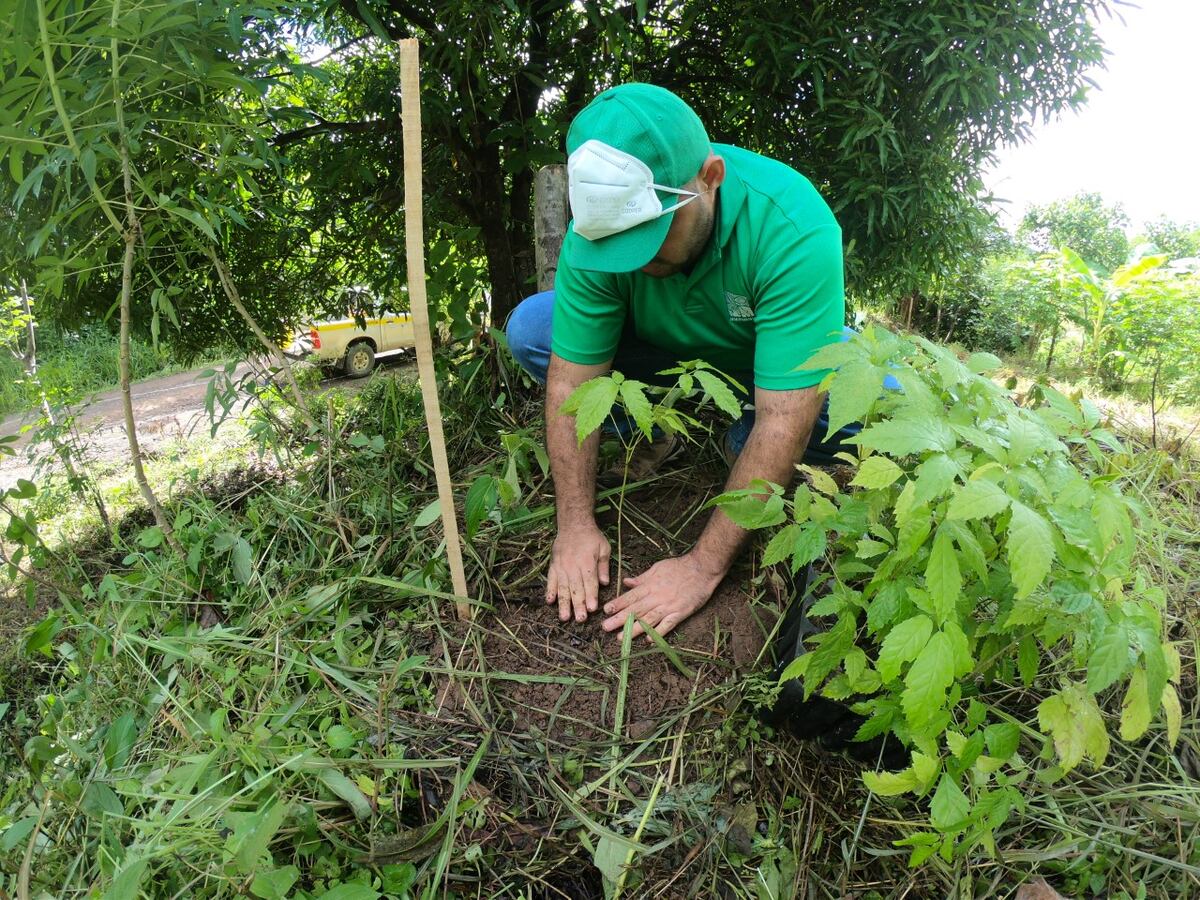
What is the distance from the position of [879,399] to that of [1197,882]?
109cm

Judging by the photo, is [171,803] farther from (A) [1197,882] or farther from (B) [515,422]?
(A) [1197,882]

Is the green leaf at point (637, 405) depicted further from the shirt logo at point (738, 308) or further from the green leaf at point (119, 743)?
the green leaf at point (119, 743)

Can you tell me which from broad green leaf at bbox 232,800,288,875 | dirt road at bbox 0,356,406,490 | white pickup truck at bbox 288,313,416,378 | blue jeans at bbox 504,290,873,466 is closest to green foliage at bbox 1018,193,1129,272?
white pickup truck at bbox 288,313,416,378

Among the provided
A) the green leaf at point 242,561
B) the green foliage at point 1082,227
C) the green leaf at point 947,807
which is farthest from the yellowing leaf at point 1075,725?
the green foliage at point 1082,227

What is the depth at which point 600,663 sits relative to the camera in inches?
62.9

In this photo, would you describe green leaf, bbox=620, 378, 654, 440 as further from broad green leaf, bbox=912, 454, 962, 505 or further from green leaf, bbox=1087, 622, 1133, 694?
green leaf, bbox=1087, 622, 1133, 694

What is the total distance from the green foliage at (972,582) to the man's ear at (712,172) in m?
0.68

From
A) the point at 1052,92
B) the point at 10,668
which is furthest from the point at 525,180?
the point at 10,668

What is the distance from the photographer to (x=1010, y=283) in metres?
10.4

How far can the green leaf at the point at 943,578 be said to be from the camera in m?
0.94

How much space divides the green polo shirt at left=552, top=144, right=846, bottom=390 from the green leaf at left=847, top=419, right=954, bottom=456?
0.55m

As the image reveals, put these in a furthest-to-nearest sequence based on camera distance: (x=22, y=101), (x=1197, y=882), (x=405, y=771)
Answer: (x=22, y=101) → (x=405, y=771) → (x=1197, y=882)

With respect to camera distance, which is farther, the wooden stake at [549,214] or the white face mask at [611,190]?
the wooden stake at [549,214]

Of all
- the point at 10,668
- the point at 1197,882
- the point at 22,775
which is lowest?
the point at 10,668
